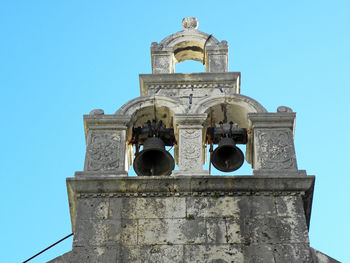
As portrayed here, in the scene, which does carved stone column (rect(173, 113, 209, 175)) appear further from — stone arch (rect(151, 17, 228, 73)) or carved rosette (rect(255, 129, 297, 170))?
stone arch (rect(151, 17, 228, 73))

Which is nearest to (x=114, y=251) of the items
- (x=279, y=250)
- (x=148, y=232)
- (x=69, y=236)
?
(x=148, y=232)

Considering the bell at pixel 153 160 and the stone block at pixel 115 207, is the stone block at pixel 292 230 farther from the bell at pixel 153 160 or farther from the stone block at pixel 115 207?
the bell at pixel 153 160

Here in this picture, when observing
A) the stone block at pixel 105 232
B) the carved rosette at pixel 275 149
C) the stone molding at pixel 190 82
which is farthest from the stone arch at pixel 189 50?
the stone block at pixel 105 232

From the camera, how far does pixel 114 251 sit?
10.3 meters

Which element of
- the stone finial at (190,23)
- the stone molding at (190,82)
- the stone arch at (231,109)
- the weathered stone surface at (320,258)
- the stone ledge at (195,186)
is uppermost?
the stone finial at (190,23)

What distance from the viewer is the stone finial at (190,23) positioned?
14.7 meters

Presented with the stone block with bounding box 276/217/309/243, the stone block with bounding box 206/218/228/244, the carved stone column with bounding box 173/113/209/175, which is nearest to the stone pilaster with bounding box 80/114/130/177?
the carved stone column with bounding box 173/113/209/175

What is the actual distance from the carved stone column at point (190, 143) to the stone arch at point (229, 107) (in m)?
0.33

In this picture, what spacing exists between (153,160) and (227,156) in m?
1.14

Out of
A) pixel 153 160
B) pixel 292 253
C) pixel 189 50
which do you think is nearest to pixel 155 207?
pixel 153 160

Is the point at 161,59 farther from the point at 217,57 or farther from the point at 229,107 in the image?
the point at 229,107

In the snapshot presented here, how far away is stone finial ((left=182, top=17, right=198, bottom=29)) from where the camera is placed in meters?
14.7

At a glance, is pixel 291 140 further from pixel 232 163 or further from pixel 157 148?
pixel 157 148

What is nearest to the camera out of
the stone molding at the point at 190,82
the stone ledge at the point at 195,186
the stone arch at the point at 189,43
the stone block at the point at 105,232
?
the stone block at the point at 105,232
